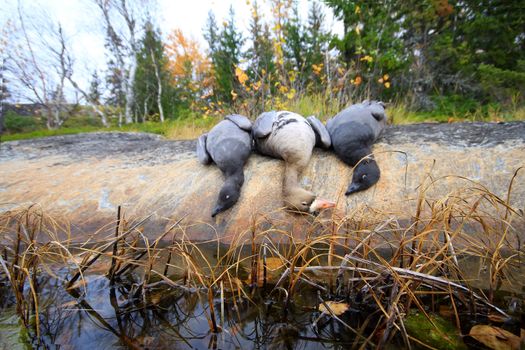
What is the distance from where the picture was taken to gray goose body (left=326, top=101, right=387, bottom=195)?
7.80ft

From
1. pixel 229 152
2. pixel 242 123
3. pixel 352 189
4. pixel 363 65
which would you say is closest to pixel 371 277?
pixel 352 189

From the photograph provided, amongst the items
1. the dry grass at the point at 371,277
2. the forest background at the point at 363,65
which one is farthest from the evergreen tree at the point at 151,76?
the dry grass at the point at 371,277

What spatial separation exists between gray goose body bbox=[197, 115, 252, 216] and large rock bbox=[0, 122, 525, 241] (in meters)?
0.17

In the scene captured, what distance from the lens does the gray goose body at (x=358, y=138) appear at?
238 centimetres

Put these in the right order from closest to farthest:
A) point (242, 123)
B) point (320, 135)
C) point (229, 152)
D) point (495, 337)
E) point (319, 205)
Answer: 1. point (495, 337)
2. point (319, 205)
3. point (229, 152)
4. point (320, 135)
5. point (242, 123)

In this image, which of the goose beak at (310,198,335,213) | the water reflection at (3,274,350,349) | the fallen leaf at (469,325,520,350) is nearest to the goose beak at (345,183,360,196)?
the goose beak at (310,198,335,213)

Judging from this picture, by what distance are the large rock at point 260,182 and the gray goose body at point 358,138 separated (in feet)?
0.36

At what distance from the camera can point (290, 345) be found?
40.1 inches

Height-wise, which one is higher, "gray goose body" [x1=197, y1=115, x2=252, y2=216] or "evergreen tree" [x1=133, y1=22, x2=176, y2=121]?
"evergreen tree" [x1=133, y1=22, x2=176, y2=121]

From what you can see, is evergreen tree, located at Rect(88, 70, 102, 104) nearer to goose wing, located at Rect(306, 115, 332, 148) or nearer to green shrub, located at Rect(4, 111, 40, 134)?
green shrub, located at Rect(4, 111, 40, 134)

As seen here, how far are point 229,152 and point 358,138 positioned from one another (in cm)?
113

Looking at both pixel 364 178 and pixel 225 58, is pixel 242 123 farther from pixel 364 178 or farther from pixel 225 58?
pixel 225 58

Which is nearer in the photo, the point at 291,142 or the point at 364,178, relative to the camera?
the point at 364,178

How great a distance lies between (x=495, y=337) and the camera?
92 cm
